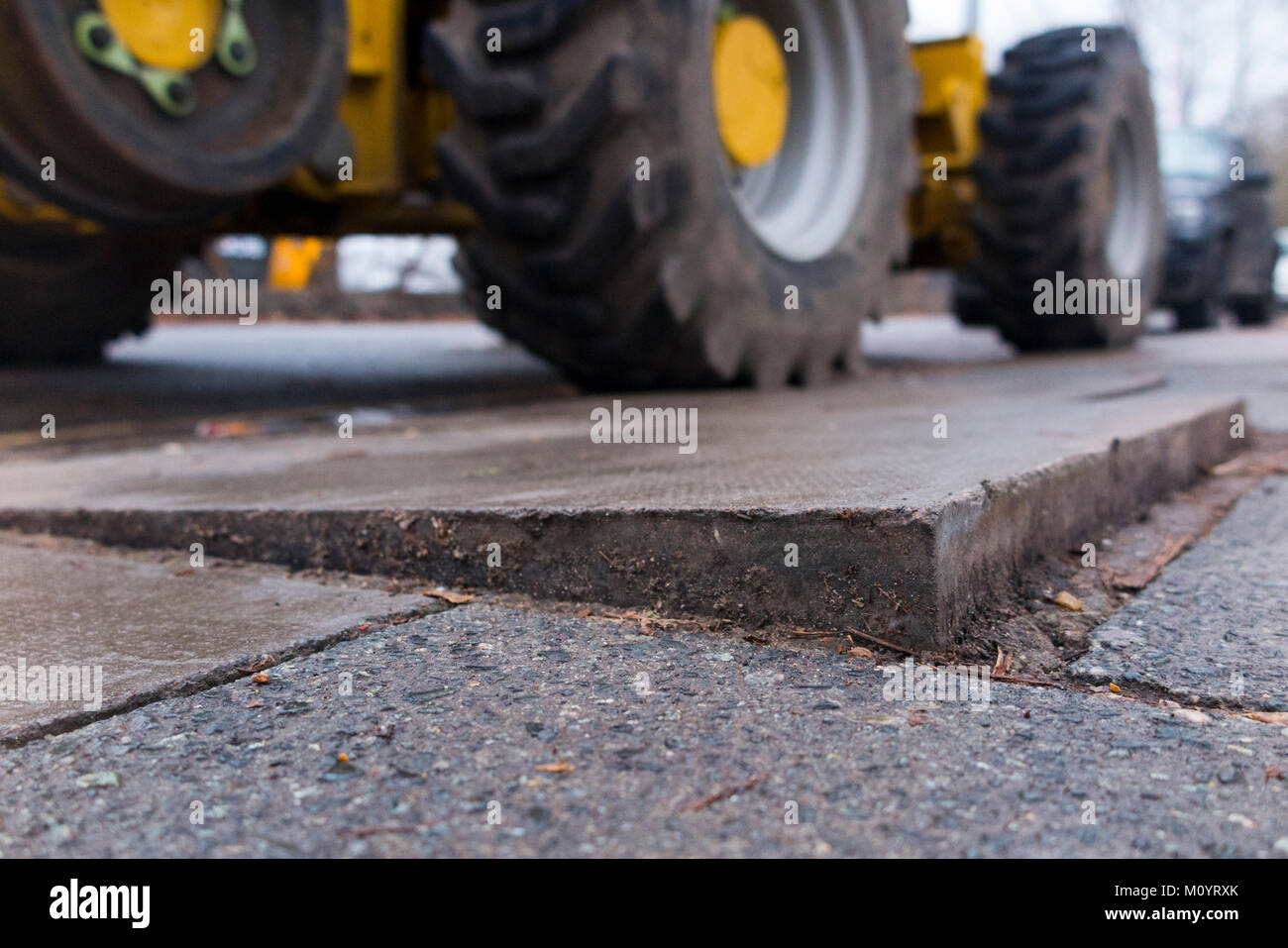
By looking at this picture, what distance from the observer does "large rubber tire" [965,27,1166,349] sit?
4.14 metres

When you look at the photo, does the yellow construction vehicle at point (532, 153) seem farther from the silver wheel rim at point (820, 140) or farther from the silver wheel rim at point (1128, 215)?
the silver wheel rim at point (1128, 215)

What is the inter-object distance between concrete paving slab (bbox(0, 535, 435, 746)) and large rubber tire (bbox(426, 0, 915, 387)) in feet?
3.66

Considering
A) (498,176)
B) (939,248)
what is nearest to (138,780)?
(498,176)

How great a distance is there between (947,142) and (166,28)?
300 cm

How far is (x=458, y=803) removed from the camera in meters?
0.69


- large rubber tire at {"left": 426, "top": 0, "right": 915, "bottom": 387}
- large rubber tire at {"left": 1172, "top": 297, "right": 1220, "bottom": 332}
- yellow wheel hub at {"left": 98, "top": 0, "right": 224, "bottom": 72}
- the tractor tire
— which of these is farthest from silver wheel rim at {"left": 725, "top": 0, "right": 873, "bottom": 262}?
large rubber tire at {"left": 1172, "top": 297, "right": 1220, "bottom": 332}

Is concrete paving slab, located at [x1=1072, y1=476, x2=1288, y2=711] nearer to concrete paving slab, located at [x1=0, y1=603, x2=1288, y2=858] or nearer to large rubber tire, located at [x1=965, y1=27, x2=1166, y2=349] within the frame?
concrete paving slab, located at [x1=0, y1=603, x2=1288, y2=858]

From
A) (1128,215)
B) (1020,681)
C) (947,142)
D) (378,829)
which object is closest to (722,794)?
(378,829)

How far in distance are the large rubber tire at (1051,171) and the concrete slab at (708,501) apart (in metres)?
2.33

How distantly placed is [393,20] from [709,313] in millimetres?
936

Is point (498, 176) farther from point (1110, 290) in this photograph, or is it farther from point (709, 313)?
point (1110, 290)

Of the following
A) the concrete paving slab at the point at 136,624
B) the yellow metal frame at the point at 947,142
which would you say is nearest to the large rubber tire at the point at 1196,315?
the yellow metal frame at the point at 947,142

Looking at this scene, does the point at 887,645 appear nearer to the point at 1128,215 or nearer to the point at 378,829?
the point at 378,829

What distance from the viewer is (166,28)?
1.84 m
